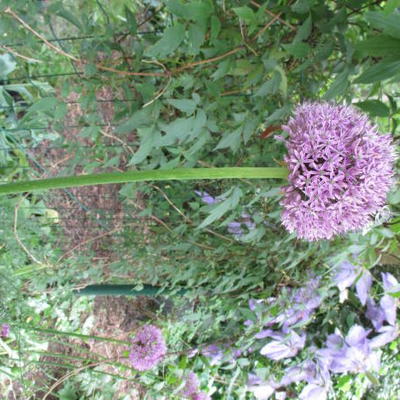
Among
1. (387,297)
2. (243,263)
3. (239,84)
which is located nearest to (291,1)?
(239,84)

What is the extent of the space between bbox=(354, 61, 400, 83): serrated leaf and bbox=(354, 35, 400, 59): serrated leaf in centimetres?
1

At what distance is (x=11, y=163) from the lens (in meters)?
1.45

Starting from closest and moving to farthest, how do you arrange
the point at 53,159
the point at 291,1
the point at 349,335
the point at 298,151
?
1. the point at 298,151
2. the point at 291,1
3. the point at 349,335
4. the point at 53,159

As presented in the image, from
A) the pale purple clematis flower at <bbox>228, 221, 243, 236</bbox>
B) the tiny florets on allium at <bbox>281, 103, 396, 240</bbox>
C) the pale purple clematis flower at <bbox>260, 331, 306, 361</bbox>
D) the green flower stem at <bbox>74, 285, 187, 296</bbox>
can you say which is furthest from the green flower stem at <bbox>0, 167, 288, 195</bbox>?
the pale purple clematis flower at <bbox>260, 331, 306, 361</bbox>

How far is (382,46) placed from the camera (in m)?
0.53

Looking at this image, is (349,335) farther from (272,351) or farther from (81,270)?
(81,270)

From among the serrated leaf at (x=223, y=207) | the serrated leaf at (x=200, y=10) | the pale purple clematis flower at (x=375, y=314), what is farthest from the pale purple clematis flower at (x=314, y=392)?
the serrated leaf at (x=200, y=10)

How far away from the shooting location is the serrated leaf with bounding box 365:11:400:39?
1.61 feet

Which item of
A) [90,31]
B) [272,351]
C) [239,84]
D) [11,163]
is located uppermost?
[90,31]

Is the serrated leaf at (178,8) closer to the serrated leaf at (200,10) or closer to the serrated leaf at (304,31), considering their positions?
the serrated leaf at (200,10)

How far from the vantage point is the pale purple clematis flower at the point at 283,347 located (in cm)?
155

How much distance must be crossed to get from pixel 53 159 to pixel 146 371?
3.14ft

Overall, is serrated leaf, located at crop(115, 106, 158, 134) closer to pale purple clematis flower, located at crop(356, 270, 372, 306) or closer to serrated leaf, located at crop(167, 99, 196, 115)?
serrated leaf, located at crop(167, 99, 196, 115)

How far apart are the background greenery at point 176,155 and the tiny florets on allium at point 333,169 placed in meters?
0.06
